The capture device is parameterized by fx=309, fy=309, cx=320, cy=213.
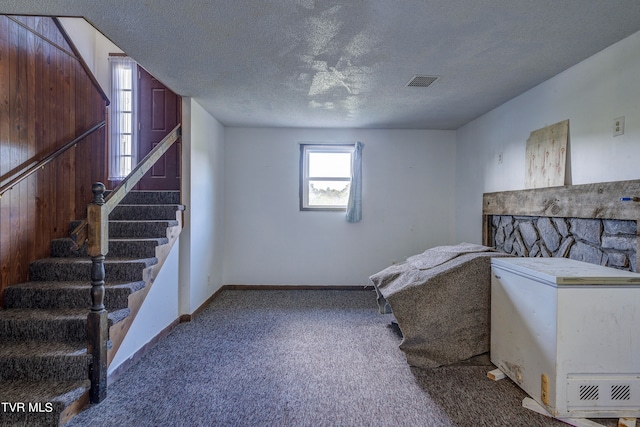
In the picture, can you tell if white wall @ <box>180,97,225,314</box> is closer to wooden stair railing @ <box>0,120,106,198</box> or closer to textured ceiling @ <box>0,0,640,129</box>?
textured ceiling @ <box>0,0,640,129</box>

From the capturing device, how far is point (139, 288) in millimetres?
2447

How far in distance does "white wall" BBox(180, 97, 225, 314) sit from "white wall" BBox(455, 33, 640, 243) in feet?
11.5

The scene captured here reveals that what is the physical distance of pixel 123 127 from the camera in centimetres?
416

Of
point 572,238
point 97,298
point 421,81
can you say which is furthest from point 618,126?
point 97,298

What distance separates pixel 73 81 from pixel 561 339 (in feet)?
15.0

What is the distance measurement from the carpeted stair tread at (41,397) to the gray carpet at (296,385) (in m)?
0.13

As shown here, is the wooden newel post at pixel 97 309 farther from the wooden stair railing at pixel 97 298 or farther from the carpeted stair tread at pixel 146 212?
the carpeted stair tread at pixel 146 212

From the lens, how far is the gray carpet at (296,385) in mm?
1837

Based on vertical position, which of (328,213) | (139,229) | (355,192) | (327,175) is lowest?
(139,229)

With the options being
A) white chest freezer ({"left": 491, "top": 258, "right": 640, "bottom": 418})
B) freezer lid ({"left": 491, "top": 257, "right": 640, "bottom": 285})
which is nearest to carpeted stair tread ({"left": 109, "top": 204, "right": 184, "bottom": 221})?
freezer lid ({"left": 491, "top": 257, "right": 640, "bottom": 285})

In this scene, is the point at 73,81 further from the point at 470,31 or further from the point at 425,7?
the point at 470,31

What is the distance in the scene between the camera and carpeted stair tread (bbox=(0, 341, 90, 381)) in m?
1.90

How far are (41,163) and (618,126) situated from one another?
174 inches

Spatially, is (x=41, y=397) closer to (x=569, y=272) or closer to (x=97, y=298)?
(x=97, y=298)
